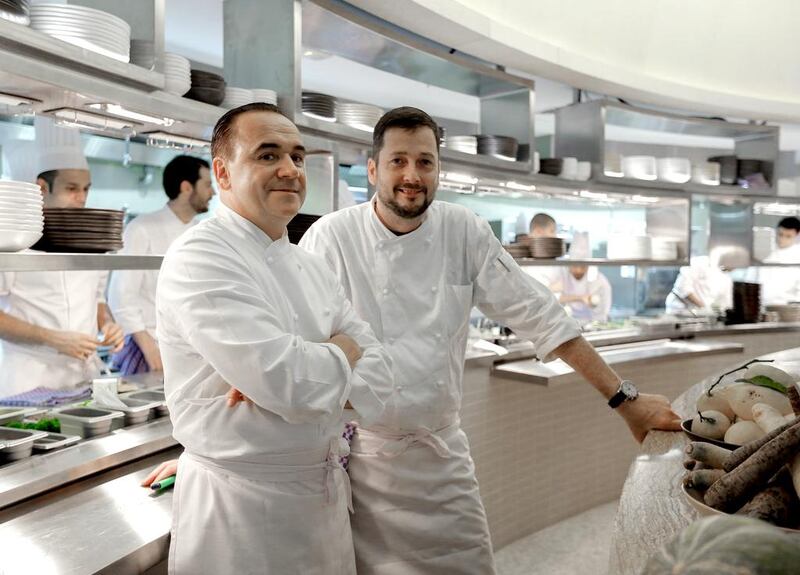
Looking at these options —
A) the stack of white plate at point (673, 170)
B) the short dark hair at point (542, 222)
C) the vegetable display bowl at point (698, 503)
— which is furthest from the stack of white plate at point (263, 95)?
the stack of white plate at point (673, 170)

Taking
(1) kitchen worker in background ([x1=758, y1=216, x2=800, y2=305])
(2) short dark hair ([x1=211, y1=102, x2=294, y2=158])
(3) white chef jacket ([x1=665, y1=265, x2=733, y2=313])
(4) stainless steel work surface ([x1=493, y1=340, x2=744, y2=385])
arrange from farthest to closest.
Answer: (1) kitchen worker in background ([x1=758, y1=216, x2=800, y2=305])
(3) white chef jacket ([x1=665, y1=265, x2=733, y2=313])
(4) stainless steel work surface ([x1=493, y1=340, x2=744, y2=385])
(2) short dark hair ([x1=211, y1=102, x2=294, y2=158])

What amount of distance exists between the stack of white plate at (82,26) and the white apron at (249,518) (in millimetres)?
1328

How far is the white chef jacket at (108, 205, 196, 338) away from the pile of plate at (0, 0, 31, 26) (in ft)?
7.14

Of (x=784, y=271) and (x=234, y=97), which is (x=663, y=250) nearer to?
(x=784, y=271)

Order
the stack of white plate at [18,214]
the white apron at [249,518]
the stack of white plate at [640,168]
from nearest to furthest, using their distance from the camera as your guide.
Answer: the white apron at [249,518] < the stack of white plate at [18,214] < the stack of white plate at [640,168]

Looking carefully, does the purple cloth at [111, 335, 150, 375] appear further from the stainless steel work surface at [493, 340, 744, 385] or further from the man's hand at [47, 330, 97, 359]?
the stainless steel work surface at [493, 340, 744, 385]

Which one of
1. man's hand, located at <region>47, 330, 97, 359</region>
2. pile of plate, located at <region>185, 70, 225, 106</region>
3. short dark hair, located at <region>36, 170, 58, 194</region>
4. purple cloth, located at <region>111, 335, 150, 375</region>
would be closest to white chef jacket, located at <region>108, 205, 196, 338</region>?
purple cloth, located at <region>111, 335, 150, 375</region>

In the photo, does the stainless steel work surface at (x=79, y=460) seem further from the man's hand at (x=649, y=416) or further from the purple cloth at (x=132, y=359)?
the purple cloth at (x=132, y=359)

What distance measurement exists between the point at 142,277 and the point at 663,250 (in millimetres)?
3811

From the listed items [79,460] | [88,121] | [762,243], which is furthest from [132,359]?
[762,243]

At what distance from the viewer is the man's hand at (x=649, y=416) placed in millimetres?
2004

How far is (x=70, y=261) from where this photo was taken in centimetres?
209

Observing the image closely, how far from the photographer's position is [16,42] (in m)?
1.98

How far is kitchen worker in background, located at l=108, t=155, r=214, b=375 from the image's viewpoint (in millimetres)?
4090
